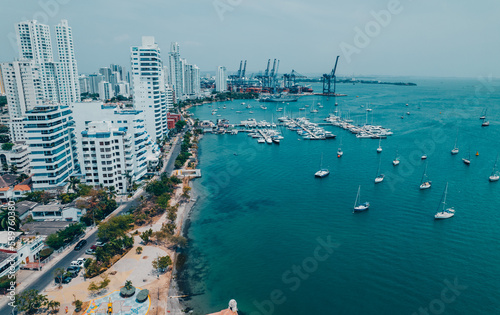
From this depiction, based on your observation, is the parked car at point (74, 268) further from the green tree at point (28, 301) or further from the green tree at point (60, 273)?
the green tree at point (28, 301)

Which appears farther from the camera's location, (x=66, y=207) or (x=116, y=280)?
(x=66, y=207)

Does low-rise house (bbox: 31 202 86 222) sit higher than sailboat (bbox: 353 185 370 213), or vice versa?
low-rise house (bbox: 31 202 86 222)

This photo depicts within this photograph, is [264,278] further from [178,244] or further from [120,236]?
[120,236]

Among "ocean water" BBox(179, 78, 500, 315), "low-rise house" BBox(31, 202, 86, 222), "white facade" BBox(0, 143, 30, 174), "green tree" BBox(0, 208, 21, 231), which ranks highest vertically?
"white facade" BBox(0, 143, 30, 174)

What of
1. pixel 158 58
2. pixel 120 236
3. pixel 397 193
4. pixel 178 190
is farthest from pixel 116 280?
pixel 158 58

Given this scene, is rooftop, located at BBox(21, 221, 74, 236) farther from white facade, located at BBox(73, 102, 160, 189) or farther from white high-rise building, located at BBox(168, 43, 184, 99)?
white high-rise building, located at BBox(168, 43, 184, 99)

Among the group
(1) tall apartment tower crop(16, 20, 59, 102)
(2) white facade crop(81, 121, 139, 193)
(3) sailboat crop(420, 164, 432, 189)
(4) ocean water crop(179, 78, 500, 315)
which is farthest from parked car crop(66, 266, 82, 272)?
(1) tall apartment tower crop(16, 20, 59, 102)

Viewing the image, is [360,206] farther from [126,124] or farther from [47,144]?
[47,144]
